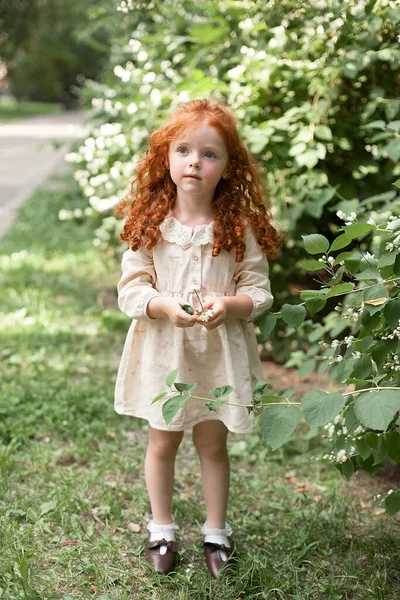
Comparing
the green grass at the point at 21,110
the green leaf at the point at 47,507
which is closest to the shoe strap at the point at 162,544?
the green leaf at the point at 47,507

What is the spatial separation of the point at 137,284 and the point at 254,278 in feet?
1.16

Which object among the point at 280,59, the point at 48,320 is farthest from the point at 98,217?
the point at 280,59

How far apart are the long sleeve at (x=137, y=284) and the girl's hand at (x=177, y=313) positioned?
0.09 m

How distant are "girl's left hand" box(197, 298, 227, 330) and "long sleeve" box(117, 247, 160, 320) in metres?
0.19

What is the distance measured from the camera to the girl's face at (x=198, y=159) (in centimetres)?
219

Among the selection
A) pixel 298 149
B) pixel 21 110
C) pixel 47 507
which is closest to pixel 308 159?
pixel 298 149

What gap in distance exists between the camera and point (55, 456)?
119 inches

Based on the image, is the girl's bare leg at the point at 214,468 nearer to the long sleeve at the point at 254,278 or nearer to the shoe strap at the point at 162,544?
the shoe strap at the point at 162,544

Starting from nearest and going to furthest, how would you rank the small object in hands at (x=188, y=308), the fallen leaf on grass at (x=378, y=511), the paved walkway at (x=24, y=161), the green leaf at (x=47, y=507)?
1. the small object in hands at (x=188, y=308)
2. the green leaf at (x=47, y=507)
3. the fallen leaf on grass at (x=378, y=511)
4. the paved walkway at (x=24, y=161)

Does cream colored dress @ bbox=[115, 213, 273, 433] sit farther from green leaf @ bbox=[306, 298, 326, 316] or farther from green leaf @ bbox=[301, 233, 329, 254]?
green leaf @ bbox=[301, 233, 329, 254]

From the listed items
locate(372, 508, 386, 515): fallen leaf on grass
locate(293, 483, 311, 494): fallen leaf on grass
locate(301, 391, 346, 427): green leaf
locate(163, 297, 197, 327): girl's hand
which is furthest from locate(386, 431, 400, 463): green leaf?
locate(293, 483, 311, 494): fallen leaf on grass

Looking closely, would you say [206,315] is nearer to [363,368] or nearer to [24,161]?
[363,368]

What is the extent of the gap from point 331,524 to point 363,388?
0.98m

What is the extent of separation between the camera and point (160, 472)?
2.42m
